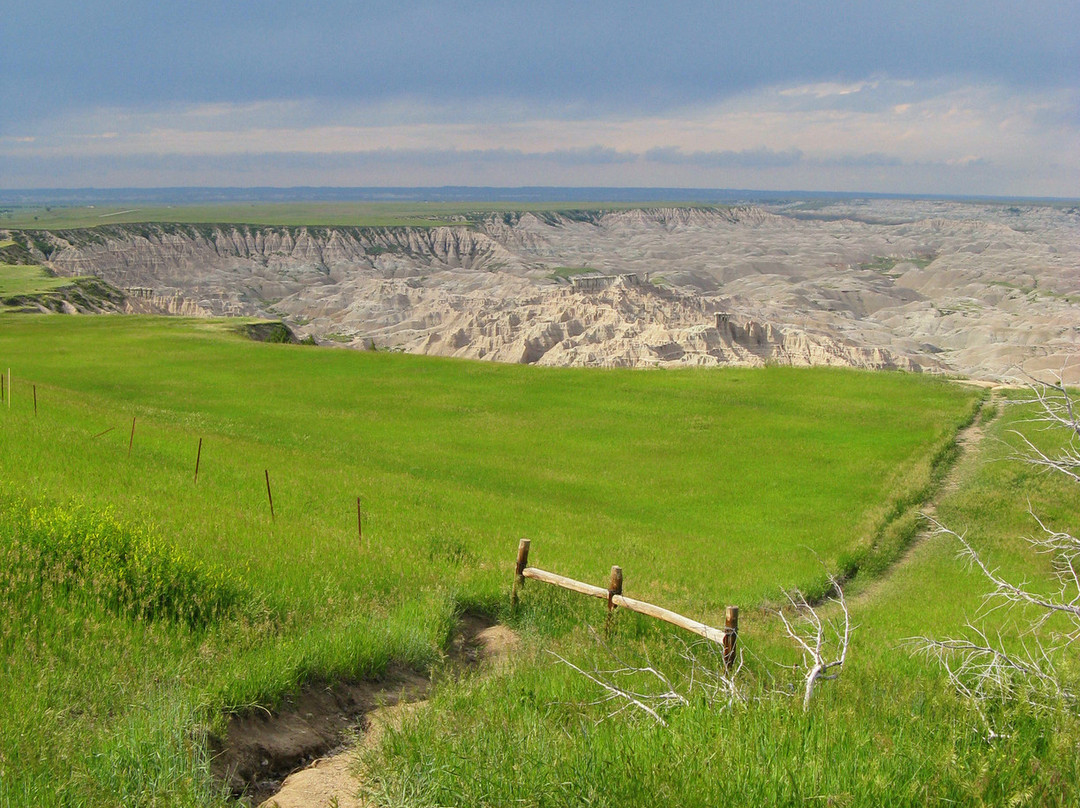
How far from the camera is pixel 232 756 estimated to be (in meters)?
6.05

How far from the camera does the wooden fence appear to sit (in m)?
7.73

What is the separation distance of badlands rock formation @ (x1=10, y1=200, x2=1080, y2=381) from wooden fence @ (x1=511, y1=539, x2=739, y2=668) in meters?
44.3

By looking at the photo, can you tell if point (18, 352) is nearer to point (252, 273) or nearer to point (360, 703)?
point (360, 703)

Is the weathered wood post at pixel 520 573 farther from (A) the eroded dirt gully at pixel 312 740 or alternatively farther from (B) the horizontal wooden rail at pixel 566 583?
(A) the eroded dirt gully at pixel 312 740

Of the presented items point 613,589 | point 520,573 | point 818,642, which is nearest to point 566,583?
point 613,589

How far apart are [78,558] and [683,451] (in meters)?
22.7

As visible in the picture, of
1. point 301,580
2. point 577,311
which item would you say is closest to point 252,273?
point 577,311

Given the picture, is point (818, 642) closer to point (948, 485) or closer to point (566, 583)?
point (566, 583)

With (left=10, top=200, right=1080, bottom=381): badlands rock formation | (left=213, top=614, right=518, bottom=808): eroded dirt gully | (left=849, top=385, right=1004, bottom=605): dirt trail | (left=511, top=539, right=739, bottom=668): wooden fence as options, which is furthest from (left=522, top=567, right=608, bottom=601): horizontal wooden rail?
(left=10, top=200, right=1080, bottom=381): badlands rock formation

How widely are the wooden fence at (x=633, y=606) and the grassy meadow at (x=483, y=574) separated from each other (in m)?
0.37

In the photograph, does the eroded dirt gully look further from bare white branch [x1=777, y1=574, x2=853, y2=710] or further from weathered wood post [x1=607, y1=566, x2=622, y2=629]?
bare white branch [x1=777, y1=574, x2=853, y2=710]

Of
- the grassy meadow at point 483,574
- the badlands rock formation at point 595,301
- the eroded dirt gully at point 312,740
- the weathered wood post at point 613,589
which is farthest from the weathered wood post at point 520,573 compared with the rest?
the badlands rock formation at point 595,301

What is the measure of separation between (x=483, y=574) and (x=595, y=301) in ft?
298

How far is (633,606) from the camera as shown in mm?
9008
